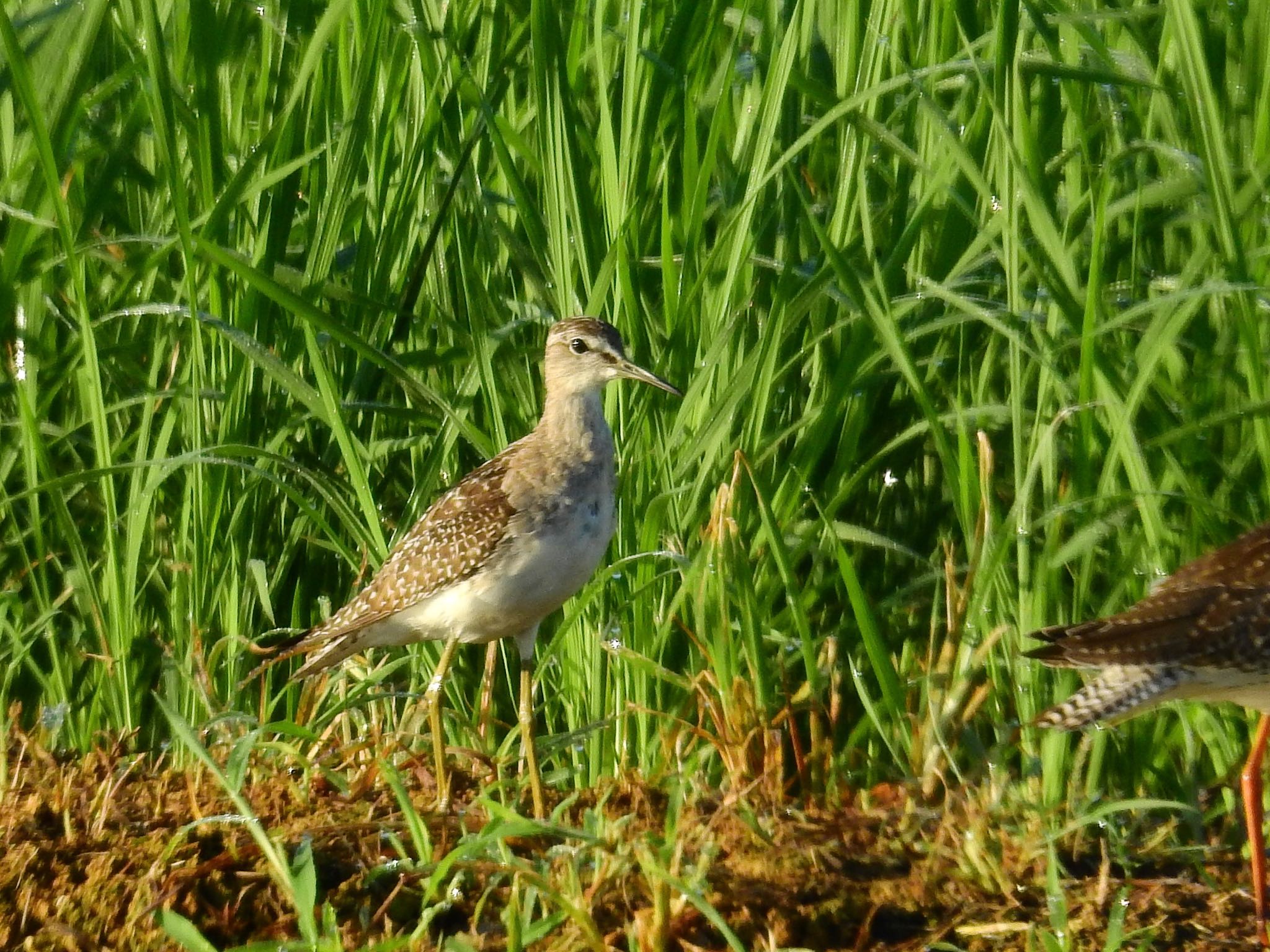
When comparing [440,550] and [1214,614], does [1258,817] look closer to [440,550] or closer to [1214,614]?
[1214,614]

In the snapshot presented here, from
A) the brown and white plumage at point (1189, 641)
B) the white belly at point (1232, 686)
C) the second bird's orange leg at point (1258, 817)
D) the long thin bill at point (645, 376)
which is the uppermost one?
the long thin bill at point (645, 376)

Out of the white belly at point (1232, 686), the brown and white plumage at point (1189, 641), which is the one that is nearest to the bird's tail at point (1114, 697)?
the brown and white plumage at point (1189, 641)

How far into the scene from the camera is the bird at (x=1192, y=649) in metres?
4.41

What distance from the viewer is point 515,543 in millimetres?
5438

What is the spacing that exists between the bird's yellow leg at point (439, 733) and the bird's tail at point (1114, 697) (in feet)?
5.23

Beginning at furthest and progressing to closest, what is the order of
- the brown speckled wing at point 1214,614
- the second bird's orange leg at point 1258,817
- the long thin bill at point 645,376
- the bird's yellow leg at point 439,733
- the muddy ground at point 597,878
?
the long thin bill at point 645,376 → the bird's yellow leg at point 439,733 → the brown speckled wing at point 1214,614 → the second bird's orange leg at point 1258,817 → the muddy ground at point 597,878

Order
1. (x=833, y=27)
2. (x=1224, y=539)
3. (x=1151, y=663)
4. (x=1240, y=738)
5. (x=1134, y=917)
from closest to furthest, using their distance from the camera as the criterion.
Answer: (x=1134, y=917), (x=1151, y=663), (x=1224, y=539), (x=1240, y=738), (x=833, y=27)

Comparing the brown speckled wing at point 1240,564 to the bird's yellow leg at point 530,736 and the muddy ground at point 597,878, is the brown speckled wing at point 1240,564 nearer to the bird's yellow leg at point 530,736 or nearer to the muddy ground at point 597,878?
the muddy ground at point 597,878

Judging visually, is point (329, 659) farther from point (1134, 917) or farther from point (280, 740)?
point (1134, 917)

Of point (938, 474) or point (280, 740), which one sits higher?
point (938, 474)

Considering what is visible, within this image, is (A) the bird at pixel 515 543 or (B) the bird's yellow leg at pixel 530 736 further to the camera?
(A) the bird at pixel 515 543

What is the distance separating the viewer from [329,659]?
5508mm

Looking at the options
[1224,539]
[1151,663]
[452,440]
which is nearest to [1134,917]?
[1151,663]

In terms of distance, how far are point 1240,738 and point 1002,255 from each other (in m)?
1.63
